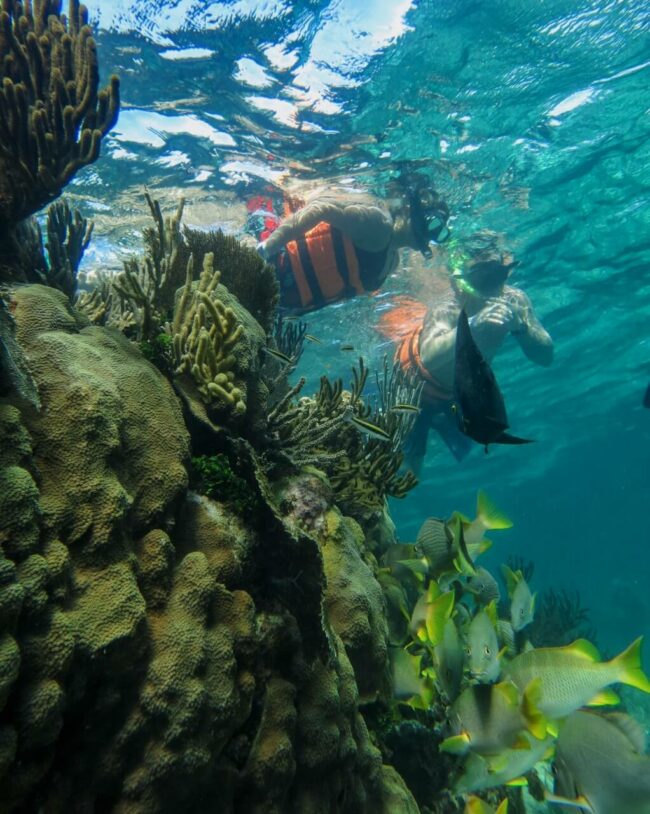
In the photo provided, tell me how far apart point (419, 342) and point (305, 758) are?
939cm

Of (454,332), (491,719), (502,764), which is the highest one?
(454,332)

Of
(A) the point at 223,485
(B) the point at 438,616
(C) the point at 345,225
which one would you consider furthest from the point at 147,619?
(C) the point at 345,225

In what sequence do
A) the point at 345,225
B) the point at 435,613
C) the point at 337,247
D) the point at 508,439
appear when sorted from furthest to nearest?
the point at 345,225
the point at 337,247
the point at 435,613
the point at 508,439

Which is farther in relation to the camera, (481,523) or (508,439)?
(481,523)

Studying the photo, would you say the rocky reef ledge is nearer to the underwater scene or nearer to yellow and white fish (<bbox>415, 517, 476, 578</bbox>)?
the underwater scene

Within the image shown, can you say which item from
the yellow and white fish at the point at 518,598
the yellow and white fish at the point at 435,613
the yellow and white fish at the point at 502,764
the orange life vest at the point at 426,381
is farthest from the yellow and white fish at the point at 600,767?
the orange life vest at the point at 426,381

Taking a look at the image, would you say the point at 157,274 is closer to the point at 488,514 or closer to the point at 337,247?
the point at 488,514

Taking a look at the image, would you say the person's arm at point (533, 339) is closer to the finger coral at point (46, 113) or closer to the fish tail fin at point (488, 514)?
the fish tail fin at point (488, 514)

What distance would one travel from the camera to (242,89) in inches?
355

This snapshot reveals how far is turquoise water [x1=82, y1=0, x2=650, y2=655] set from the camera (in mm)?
8172

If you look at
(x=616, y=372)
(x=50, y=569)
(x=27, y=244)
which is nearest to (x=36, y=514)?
(x=50, y=569)

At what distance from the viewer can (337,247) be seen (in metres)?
8.27

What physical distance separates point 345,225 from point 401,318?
28.8 ft

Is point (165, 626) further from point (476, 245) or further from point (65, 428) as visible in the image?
point (476, 245)
